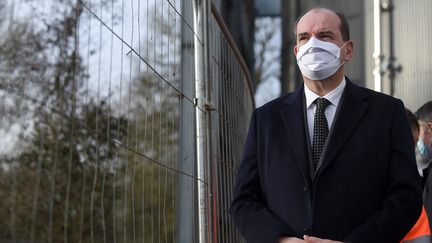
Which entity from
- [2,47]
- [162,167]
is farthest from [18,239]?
[162,167]

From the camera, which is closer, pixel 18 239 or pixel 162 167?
pixel 18 239

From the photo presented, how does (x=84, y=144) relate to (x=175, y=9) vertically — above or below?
below

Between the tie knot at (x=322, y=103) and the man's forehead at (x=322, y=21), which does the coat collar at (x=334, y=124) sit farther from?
the man's forehead at (x=322, y=21)

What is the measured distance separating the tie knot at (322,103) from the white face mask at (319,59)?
0.29ft

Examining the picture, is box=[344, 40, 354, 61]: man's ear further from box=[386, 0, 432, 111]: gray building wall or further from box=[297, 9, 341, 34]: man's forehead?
box=[386, 0, 432, 111]: gray building wall

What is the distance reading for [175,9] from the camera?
3908 millimetres

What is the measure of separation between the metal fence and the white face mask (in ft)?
2.01

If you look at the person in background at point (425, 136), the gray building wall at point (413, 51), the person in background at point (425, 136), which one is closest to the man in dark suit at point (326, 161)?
the person in background at point (425, 136)

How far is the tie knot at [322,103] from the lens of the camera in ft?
10.1

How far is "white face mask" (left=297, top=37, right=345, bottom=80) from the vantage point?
3090mm

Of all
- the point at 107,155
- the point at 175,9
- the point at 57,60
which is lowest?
the point at 107,155

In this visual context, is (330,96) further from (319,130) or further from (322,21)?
(322,21)

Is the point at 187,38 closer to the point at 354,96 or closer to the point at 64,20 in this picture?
the point at 354,96

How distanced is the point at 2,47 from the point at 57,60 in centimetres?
33
